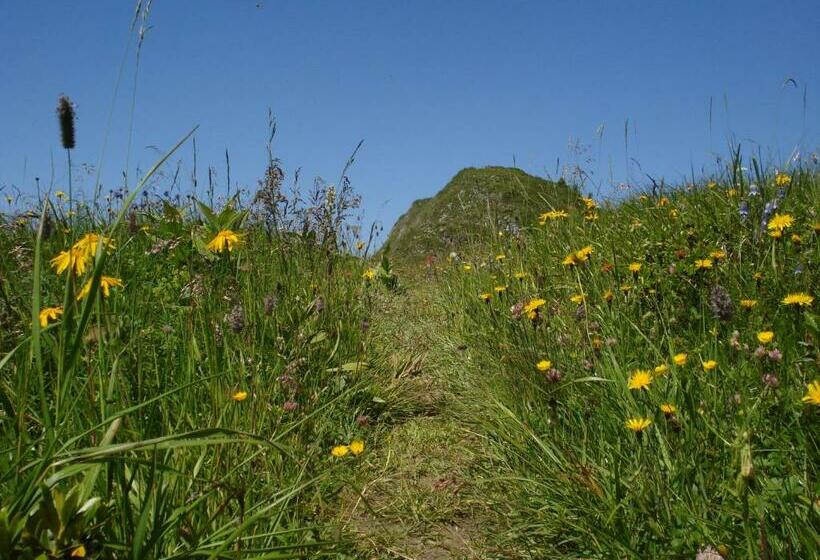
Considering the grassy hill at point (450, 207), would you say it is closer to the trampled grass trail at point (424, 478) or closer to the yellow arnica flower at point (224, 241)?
the trampled grass trail at point (424, 478)

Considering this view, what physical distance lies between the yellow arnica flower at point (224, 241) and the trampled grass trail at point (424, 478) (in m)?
0.96

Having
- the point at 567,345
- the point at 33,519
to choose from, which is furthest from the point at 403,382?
the point at 33,519

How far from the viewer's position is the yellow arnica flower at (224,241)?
8.31 ft

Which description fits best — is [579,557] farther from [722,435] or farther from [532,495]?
[722,435]

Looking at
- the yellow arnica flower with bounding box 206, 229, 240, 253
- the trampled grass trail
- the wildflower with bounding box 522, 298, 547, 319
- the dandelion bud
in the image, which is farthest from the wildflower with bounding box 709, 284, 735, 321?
the dandelion bud

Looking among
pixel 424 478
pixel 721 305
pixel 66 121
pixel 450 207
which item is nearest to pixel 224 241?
pixel 66 121

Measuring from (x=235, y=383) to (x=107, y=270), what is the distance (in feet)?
3.50

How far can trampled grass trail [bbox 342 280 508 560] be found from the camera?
1.84m

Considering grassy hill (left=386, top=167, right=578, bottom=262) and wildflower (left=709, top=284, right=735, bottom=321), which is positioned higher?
grassy hill (left=386, top=167, right=578, bottom=262)

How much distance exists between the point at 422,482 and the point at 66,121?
61.7 inches

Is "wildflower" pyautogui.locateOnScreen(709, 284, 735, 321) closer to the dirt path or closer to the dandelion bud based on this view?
the dirt path

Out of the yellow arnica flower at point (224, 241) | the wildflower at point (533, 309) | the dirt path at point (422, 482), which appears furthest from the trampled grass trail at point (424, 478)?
the yellow arnica flower at point (224, 241)

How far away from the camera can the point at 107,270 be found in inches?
113

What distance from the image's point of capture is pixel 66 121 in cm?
179
